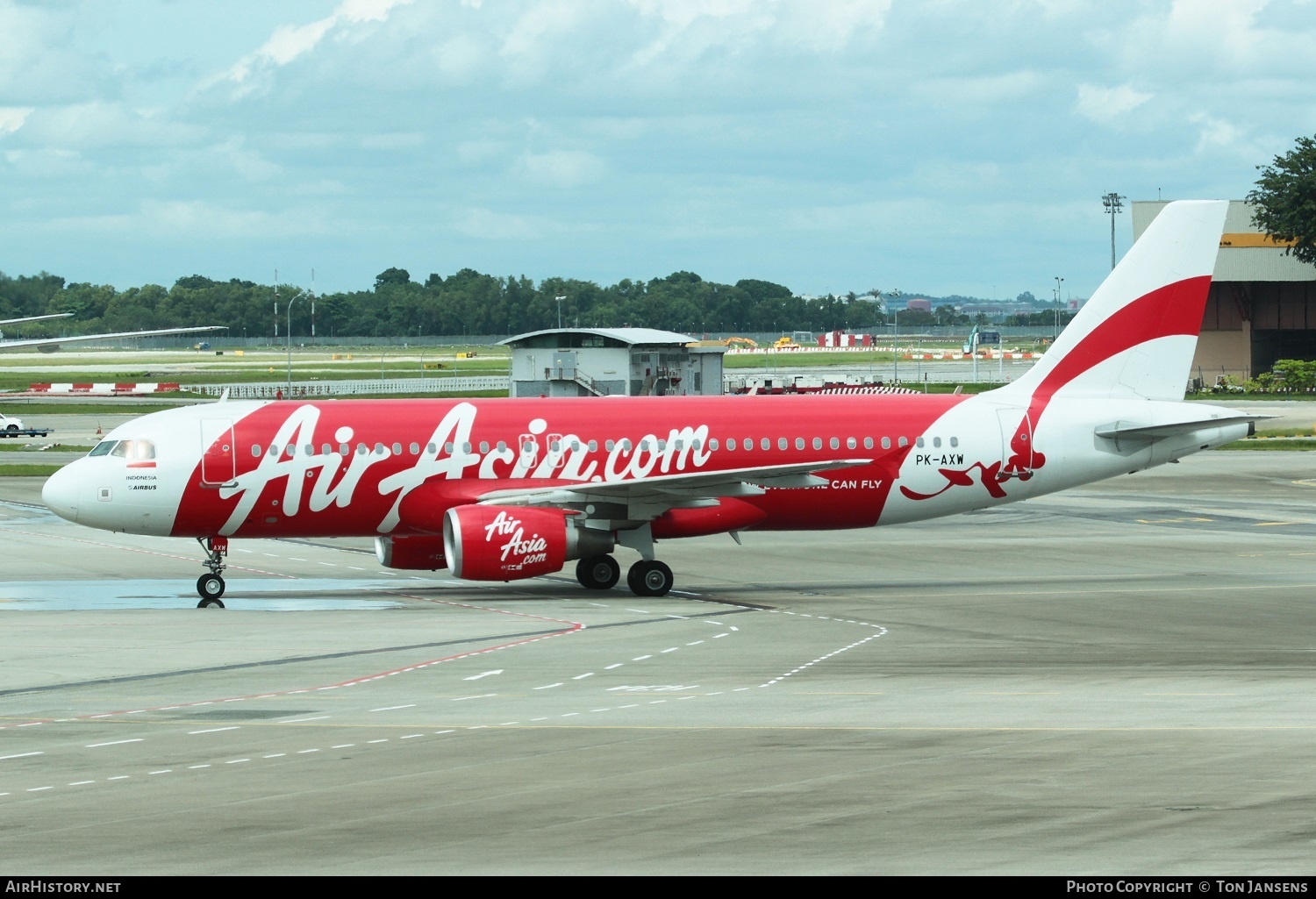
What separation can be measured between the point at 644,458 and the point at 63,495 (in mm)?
12125

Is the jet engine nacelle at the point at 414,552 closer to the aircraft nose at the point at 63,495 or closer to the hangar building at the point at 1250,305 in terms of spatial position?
the aircraft nose at the point at 63,495

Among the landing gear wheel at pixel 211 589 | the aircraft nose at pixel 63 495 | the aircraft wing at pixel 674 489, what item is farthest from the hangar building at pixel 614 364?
the aircraft nose at pixel 63 495

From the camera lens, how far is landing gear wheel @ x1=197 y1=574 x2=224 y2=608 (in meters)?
32.7

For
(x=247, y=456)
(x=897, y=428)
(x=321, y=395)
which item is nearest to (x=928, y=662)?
(x=897, y=428)

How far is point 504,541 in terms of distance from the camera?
1240 inches

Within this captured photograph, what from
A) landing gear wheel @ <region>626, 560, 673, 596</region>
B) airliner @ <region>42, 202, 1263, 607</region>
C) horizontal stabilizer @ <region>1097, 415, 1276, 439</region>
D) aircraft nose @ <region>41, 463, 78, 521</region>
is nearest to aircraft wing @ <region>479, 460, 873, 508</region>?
airliner @ <region>42, 202, 1263, 607</region>

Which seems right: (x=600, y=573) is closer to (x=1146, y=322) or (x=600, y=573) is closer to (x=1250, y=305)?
(x=1146, y=322)

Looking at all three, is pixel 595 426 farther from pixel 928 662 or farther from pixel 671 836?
pixel 671 836

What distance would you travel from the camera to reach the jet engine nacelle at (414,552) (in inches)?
1346

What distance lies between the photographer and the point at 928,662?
25.0 metres

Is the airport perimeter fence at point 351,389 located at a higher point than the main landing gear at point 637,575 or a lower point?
higher

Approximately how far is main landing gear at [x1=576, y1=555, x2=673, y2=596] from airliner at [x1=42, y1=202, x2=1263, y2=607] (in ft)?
0.14

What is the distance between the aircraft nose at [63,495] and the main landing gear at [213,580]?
8.91 feet

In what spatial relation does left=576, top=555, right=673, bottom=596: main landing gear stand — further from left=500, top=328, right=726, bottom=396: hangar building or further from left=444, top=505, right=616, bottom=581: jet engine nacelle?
left=500, top=328, right=726, bottom=396: hangar building
